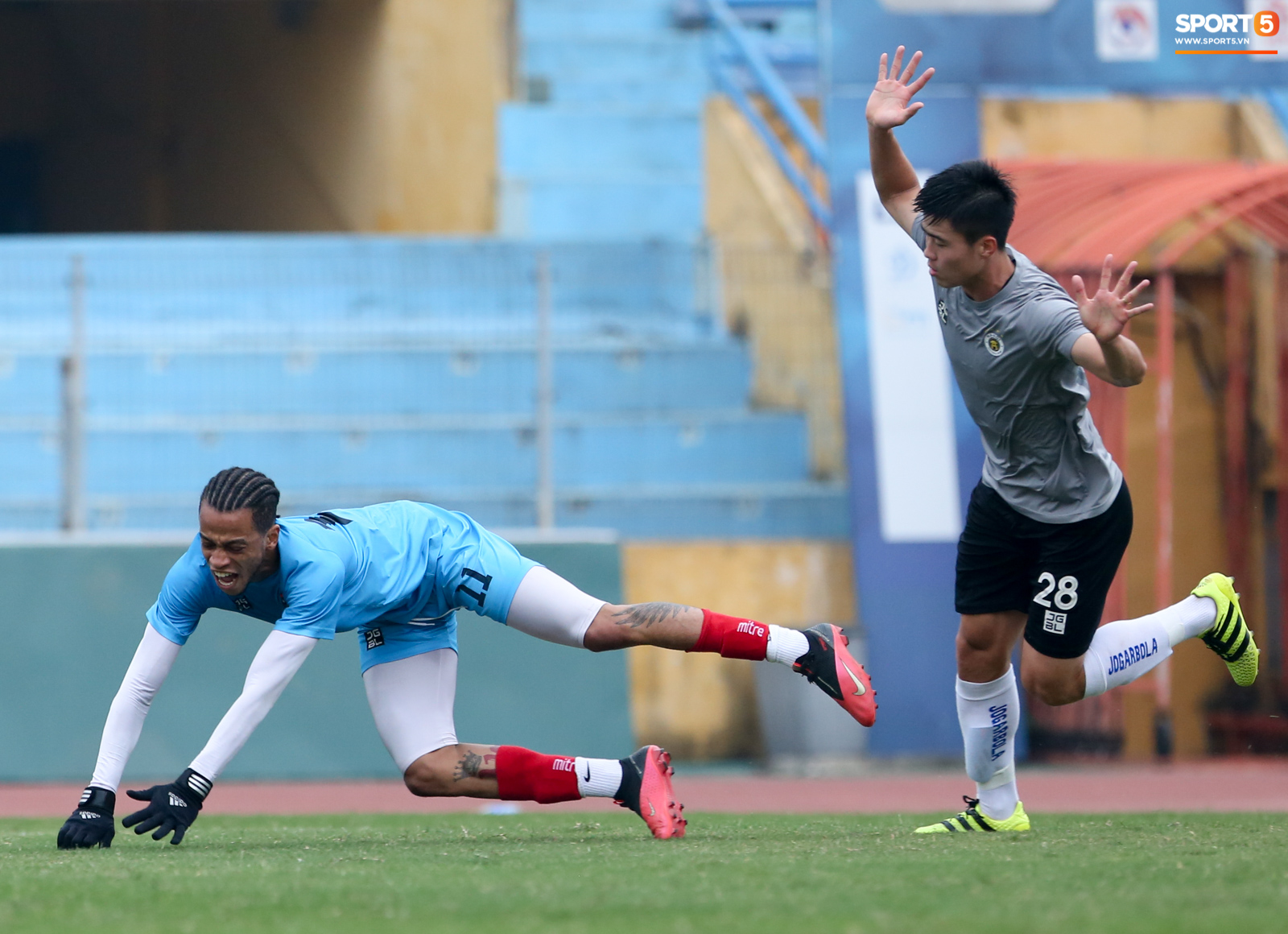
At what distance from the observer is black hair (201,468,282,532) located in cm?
517

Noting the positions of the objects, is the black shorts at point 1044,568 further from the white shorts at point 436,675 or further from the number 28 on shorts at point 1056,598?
the white shorts at point 436,675

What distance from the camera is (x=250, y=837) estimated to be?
246 inches

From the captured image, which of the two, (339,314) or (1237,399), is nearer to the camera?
(1237,399)

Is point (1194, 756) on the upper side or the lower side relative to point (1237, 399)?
lower

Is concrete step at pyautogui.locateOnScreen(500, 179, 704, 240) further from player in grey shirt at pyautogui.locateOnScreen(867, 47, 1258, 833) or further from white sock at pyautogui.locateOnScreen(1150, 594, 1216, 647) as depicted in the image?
white sock at pyautogui.locateOnScreen(1150, 594, 1216, 647)

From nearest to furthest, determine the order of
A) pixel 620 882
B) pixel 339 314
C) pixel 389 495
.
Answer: pixel 620 882
pixel 389 495
pixel 339 314

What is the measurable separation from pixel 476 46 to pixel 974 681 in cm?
1187

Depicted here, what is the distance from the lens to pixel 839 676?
571cm

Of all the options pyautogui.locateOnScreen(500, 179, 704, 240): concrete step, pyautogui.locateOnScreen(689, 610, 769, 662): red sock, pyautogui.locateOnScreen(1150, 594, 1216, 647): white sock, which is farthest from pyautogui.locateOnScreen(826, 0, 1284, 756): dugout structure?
pyautogui.locateOnScreen(689, 610, 769, 662): red sock

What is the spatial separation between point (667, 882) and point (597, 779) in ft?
3.92

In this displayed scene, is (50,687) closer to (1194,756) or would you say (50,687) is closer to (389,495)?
(389,495)

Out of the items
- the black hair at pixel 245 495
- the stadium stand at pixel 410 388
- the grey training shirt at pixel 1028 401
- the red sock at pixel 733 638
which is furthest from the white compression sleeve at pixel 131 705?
the stadium stand at pixel 410 388

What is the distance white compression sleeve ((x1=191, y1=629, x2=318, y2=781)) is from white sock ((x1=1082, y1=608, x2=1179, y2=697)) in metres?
2.73

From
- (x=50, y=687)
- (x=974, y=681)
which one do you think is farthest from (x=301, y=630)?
(x=50, y=687)
